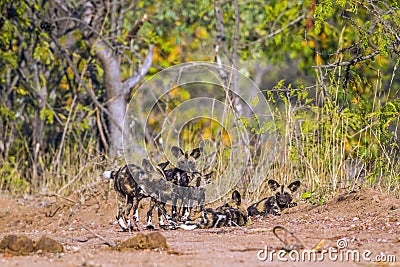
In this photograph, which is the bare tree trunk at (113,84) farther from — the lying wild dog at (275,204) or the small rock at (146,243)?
the small rock at (146,243)

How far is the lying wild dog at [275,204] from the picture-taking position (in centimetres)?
686

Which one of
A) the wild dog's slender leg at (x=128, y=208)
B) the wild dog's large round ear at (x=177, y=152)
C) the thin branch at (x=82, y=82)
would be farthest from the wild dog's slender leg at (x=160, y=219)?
the thin branch at (x=82, y=82)

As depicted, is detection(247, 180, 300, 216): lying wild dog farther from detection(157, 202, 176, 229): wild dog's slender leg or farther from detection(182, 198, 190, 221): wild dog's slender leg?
detection(157, 202, 176, 229): wild dog's slender leg

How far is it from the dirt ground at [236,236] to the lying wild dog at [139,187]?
0.21 metres

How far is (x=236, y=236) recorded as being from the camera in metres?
5.38

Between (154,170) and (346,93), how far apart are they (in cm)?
247

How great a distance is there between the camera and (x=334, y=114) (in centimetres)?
716

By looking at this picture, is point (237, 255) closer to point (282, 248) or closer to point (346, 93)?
point (282, 248)

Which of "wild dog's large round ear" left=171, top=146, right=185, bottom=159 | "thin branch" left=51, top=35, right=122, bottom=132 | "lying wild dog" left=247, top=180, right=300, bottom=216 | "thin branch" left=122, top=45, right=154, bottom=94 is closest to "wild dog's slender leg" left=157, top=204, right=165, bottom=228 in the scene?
"wild dog's large round ear" left=171, top=146, right=185, bottom=159

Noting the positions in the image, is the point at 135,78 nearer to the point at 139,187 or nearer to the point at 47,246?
the point at 139,187

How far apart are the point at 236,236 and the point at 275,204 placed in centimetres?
157

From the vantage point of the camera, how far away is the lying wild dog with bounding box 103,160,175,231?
5961 mm

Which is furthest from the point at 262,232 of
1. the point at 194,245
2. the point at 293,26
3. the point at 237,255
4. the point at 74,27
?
the point at 293,26

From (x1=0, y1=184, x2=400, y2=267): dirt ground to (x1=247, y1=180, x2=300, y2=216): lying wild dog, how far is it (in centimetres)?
10
